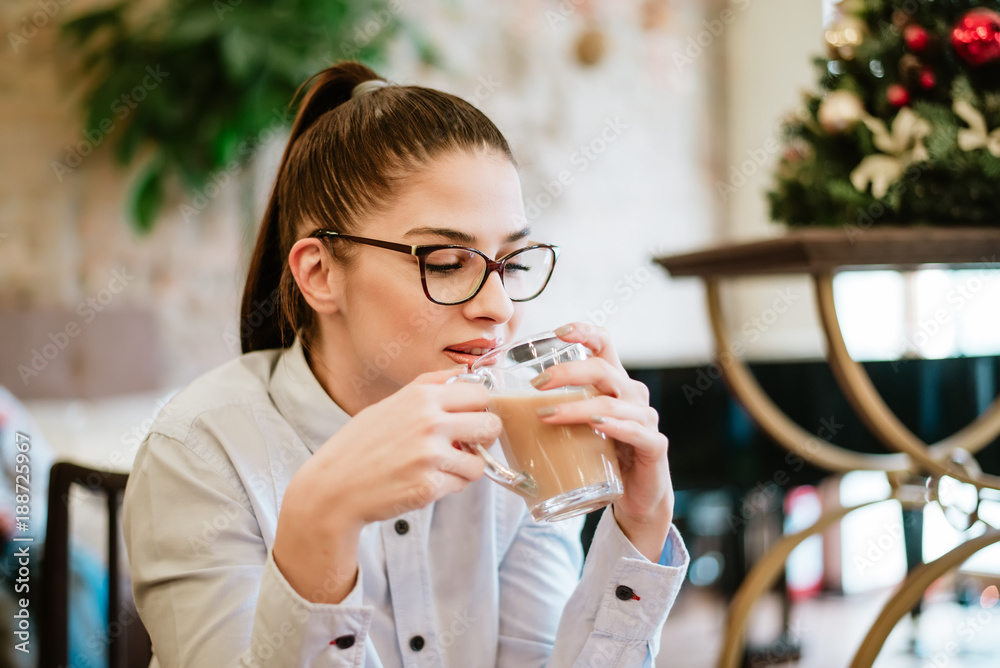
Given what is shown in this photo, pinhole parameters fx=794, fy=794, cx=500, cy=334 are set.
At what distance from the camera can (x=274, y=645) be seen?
2.57ft

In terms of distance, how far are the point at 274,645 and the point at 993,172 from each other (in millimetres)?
1225

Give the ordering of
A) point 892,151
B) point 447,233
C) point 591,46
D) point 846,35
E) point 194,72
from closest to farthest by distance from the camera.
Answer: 1. point 447,233
2. point 892,151
3. point 846,35
4. point 194,72
5. point 591,46

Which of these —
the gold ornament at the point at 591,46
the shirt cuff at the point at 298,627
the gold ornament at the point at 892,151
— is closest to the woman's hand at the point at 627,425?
the shirt cuff at the point at 298,627

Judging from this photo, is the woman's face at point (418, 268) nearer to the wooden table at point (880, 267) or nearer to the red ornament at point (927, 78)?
the wooden table at point (880, 267)

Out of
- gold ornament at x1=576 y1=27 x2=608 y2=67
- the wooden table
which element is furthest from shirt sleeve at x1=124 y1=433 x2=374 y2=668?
gold ornament at x1=576 y1=27 x2=608 y2=67

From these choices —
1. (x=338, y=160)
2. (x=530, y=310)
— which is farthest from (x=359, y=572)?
(x=530, y=310)

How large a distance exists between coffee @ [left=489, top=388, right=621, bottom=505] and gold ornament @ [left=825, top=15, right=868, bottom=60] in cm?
100

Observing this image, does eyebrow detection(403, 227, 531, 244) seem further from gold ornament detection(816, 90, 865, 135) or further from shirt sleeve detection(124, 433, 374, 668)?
gold ornament detection(816, 90, 865, 135)

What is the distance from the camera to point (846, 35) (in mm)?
1463

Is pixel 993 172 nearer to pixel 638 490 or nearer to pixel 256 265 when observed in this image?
pixel 638 490

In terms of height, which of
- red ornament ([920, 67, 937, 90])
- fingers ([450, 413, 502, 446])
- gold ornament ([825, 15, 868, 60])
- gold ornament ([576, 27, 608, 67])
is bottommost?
fingers ([450, 413, 502, 446])

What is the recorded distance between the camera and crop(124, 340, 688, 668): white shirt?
85 centimetres

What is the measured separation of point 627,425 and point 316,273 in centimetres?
48

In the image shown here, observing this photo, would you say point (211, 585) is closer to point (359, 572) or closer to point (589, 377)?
point (359, 572)
